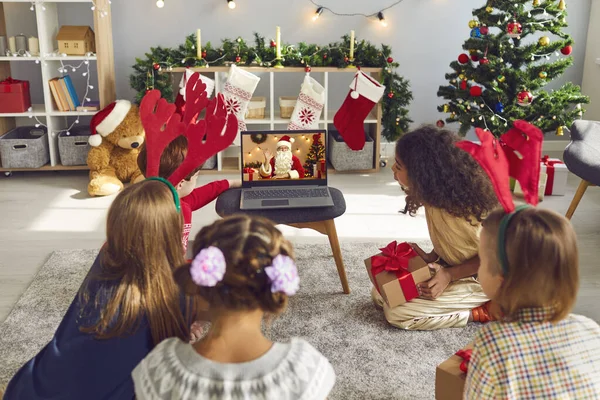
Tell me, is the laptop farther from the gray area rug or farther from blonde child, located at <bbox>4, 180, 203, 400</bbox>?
blonde child, located at <bbox>4, 180, 203, 400</bbox>

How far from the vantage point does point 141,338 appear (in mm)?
1601

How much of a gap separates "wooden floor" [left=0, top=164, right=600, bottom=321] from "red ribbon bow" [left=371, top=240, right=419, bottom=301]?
2.41 ft

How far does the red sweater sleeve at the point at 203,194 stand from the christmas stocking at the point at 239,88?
5.08 feet

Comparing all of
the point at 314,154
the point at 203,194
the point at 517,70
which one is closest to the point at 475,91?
the point at 517,70

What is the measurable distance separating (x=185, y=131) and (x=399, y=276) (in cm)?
93

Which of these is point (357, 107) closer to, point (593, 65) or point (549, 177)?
point (549, 177)

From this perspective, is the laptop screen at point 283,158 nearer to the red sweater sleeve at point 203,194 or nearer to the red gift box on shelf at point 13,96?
the red sweater sleeve at point 203,194

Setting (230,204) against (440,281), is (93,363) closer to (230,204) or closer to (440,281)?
(230,204)

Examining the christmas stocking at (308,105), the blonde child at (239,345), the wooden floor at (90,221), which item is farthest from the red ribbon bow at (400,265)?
the christmas stocking at (308,105)

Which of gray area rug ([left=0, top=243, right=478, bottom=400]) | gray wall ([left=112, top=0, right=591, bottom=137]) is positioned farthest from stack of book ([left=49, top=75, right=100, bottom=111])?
gray area rug ([left=0, top=243, right=478, bottom=400])

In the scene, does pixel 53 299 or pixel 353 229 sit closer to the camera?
pixel 53 299

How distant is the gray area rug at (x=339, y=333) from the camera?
85.4 inches

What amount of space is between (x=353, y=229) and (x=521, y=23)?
5.23 ft

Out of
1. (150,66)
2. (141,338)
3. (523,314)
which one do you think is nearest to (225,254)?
(141,338)
